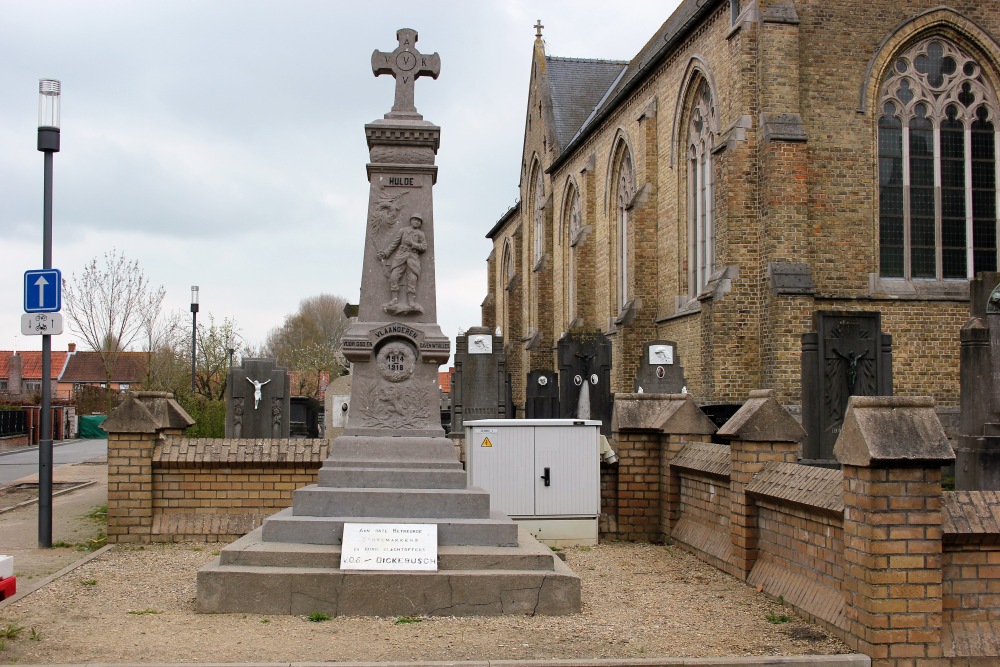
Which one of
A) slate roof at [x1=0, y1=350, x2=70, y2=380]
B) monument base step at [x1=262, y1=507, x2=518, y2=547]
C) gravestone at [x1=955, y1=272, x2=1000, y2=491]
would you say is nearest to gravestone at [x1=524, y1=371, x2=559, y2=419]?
gravestone at [x1=955, y1=272, x2=1000, y2=491]

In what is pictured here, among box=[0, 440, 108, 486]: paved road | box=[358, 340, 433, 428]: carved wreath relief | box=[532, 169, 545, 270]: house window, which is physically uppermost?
box=[532, 169, 545, 270]: house window

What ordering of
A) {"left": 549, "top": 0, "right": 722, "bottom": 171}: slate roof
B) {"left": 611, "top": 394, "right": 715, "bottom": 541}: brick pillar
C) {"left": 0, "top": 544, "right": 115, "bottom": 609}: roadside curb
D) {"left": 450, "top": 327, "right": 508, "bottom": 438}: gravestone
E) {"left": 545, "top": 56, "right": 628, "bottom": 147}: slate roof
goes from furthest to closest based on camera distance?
{"left": 545, "top": 56, "right": 628, "bottom": 147}: slate roof
{"left": 549, "top": 0, "right": 722, "bottom": 171}: slate roof
{"left": 450, "top": 327, "right": 508, "bottom": 438}: gravestone
{"left": 611, "top": 394, "right": 715, "bottom": 541}: brick pillar
{"left": 0, "top": 544, "right": 115, "bottom": 609}: roadside curb

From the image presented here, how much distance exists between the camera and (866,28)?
66.8ft

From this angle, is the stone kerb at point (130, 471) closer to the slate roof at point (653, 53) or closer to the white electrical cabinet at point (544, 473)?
the white electrical cabinet at point (544, 473)

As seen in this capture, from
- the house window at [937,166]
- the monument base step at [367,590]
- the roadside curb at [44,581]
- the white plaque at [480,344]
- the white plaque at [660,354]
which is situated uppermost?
the house window at [937,166]

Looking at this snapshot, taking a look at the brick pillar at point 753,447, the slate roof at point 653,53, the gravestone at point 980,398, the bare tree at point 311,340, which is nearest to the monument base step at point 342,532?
the brick pillar at point 753,447

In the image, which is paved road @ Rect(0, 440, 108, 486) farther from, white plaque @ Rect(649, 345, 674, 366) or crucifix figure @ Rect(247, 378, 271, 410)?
white plaque @ Rect(649, 345, 674, 366)

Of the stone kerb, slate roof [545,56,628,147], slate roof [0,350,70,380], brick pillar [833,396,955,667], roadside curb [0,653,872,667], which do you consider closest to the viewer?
roadside curb [0,653,872,667]

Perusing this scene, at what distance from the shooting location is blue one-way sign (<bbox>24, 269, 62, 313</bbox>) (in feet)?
37.1

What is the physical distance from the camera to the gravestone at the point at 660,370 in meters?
19.6

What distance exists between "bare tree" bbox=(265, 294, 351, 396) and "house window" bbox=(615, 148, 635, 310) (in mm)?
20990

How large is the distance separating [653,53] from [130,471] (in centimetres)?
2600

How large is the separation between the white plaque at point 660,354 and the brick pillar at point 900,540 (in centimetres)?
1366

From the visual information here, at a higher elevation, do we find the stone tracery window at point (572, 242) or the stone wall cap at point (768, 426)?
the stone tracery window at point (572, 242)
